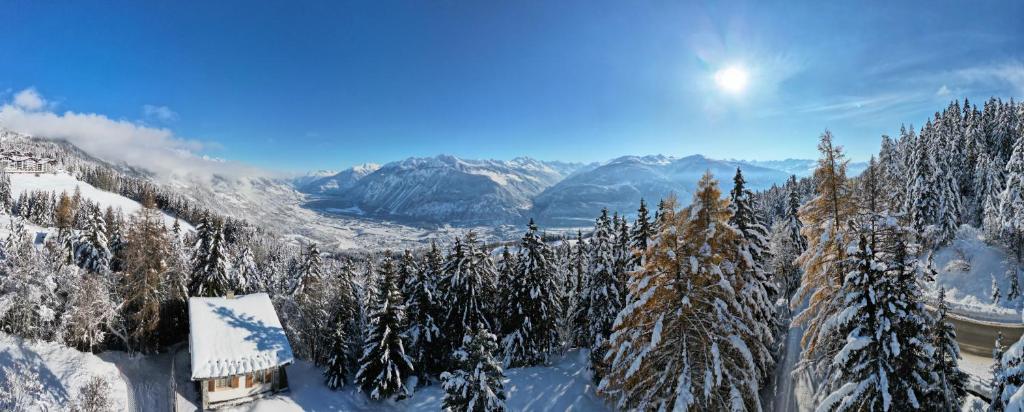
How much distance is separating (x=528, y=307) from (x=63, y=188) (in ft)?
700

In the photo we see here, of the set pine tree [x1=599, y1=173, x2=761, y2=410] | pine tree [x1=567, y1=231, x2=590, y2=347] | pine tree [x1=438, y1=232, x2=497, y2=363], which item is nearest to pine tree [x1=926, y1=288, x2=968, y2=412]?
pine tree [x1=599, y1=173, x2=761, y2=410]

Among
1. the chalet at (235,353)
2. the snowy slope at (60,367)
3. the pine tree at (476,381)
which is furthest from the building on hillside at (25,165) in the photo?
the pine tree at (476,381)

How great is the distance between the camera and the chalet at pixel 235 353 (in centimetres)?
2694

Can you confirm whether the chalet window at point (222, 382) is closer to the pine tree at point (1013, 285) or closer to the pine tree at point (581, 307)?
the pine tree at point (581, 307)

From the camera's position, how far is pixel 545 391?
30.5 meters

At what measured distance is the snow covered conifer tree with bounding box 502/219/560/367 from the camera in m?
34.9

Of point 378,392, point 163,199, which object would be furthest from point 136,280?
point 163,199

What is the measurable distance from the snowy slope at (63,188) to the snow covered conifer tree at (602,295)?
532 feet

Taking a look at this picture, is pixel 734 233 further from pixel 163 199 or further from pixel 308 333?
pixel 163 199

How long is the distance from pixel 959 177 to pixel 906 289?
6927cm

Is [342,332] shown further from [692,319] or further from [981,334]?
[981,334]

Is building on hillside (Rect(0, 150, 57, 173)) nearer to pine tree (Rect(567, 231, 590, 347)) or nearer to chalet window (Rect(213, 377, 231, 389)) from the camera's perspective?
chalet window (Rect(213, 377, 231, 389))

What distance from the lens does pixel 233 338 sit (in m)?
29.2

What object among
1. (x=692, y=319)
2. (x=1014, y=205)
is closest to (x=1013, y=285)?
(x=1014, y=205)
